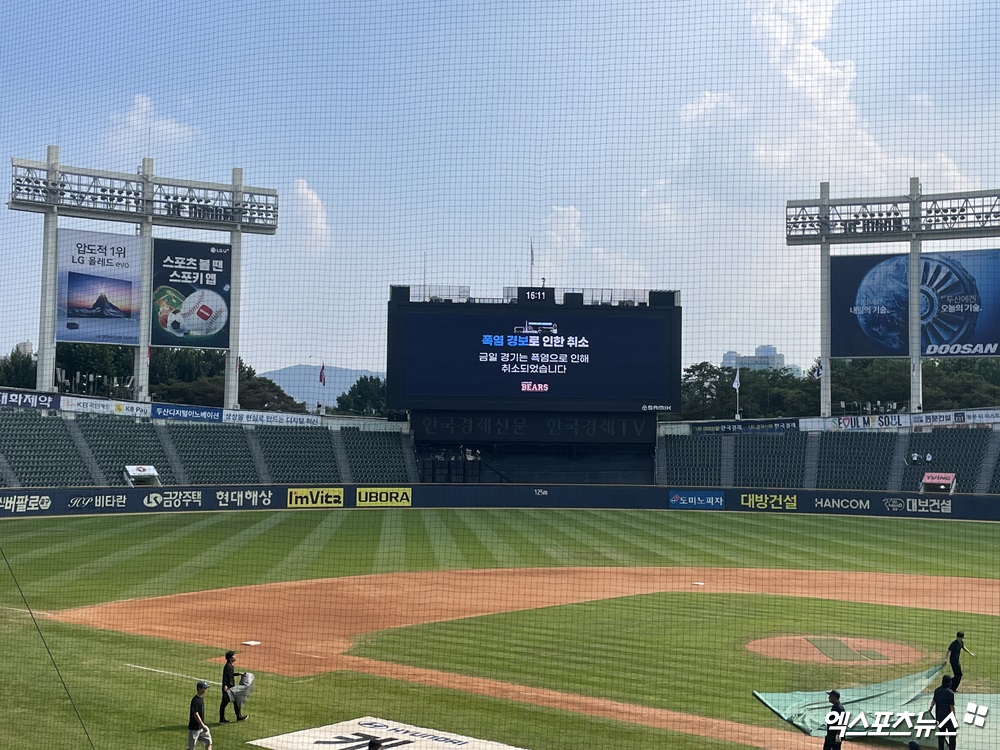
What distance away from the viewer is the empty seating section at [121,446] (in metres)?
43.2

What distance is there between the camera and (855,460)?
4866cm

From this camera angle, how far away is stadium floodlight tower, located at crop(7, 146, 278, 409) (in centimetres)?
4444

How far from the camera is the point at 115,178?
47.0 meters

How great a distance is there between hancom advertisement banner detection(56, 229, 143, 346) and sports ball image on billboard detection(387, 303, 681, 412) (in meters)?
12.4

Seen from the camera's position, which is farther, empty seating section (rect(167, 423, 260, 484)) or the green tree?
the green tree

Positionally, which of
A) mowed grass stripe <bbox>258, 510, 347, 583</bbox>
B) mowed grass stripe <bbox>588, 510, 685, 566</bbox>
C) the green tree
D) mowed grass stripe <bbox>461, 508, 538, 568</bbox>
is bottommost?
mowed grass stripe <bbox>258, 510, 347, 583</bbox>

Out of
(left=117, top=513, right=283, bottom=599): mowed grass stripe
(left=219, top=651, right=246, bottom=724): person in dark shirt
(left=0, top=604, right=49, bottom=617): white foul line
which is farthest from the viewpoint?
(left=117, top=513, right=283, bottom=599): mowed grass stripe

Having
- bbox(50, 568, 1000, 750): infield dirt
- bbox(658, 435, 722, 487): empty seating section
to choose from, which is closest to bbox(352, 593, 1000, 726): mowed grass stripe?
bbox(50, 568, 1000, 750): infield dirt

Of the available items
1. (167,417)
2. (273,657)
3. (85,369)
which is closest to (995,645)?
(273,657)

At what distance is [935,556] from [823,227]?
2367 centimetres

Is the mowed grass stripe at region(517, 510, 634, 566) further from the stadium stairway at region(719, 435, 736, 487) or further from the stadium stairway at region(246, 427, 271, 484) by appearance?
the stadium stairway at region(246, 427, 271, 484)

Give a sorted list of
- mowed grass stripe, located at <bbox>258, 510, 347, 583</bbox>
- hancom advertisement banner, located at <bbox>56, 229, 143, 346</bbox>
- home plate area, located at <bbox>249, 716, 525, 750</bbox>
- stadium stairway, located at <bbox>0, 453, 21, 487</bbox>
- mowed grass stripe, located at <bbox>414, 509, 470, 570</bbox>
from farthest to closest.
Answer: hancom advertisement banner, located at <bbox>56, 229, 143, 346</bbox> < stadium stairway, located at <bbox>0, 453, 21, 487</bbox> < mowed grass stripe, located at <bbox>414, 509, 470, 570</bbox> < mowed grass stripe, located at <bbox>258, 510, 347, 583</bbox> < home plate area, located at <bbox>249, 716, 525, 750</bbox>

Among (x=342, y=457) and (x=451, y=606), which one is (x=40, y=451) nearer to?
(x=342, y=457)

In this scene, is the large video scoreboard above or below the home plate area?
above
